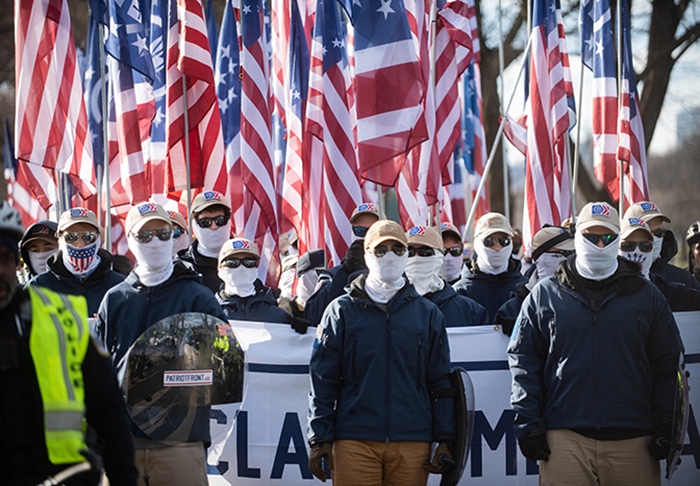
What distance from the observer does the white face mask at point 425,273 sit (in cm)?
776

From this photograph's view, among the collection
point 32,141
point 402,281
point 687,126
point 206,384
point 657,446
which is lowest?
point 657,446

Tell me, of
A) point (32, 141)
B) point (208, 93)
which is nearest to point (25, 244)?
point (32, 141)

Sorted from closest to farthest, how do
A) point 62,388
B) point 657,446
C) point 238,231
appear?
1. point 62,388
2. point 657,446
3. point 238,231

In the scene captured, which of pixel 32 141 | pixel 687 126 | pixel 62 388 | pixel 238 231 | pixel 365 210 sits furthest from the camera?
pixel 687 126

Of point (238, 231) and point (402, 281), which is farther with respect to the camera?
point (238, 231)

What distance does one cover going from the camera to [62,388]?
359 centimetres

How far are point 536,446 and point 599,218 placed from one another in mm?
1368

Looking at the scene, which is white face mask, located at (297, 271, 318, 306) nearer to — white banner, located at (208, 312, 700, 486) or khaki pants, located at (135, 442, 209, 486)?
white banner, located at (208, 312, 700, 486)

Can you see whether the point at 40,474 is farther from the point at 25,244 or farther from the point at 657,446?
the point at 25,244

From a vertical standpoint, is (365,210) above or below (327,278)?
above

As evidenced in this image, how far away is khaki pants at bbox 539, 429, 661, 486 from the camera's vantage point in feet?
19.1

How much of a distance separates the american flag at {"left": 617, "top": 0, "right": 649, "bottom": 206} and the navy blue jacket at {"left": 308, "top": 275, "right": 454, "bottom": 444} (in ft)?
23.2

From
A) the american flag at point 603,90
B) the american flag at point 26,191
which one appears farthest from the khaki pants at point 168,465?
the american flag at point 603,90

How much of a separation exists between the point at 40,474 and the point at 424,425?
2734 millimetres
